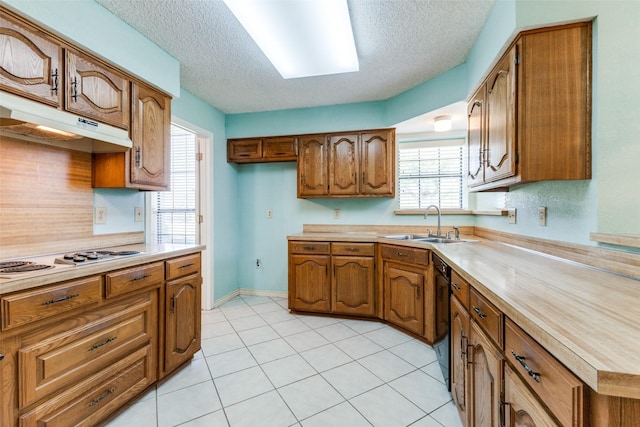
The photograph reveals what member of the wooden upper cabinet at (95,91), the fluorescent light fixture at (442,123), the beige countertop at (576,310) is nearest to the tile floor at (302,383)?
the beige countertop at (576,310)

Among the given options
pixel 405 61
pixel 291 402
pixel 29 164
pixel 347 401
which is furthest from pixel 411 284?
pixel 29 164

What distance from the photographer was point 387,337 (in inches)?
99.3

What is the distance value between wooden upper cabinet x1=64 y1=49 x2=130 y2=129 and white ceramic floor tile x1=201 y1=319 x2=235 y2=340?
6.16ft

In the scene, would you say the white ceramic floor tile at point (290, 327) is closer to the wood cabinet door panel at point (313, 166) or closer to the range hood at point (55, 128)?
the wood cabinet door panel at point (313, 166)

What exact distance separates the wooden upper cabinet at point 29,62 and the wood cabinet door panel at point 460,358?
238 centimetres

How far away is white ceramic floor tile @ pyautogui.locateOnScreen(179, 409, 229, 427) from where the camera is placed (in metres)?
1.50

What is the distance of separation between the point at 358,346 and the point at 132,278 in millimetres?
1764

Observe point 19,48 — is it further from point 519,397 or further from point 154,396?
point 519,397

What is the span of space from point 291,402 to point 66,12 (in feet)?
8.28

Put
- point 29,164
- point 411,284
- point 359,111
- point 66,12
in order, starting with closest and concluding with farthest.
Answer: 1. point 66,12
2. point 29,164
3. point 411,284
4. point 359,111

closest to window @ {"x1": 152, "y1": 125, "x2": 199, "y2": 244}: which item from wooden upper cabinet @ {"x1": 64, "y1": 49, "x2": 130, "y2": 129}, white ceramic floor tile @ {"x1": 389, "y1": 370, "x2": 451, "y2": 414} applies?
wooden upper cabinet @ {"x1": 64, "y1": 49, "x2": 130, "y2": 129}

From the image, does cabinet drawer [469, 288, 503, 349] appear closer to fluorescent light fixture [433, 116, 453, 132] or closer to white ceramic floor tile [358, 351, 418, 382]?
white ceramic floor tile [358, 351, 418, 382]

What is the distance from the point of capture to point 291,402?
1675mm

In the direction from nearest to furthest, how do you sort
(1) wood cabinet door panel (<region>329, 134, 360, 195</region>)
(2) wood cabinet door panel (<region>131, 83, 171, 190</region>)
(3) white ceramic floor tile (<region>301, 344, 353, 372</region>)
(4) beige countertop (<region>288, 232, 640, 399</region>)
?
(4) beige countertop (<region>288, 232, 640, 399</region>) < (2) wood cabinet door panel (<region>131, 83, 171, 190</region>) < (3) white ceramic floor tile (<region>301, 344, 353, 372</region>) < (1) wood cabinet door panel (<region>329, 134, 360, 195</region>)
